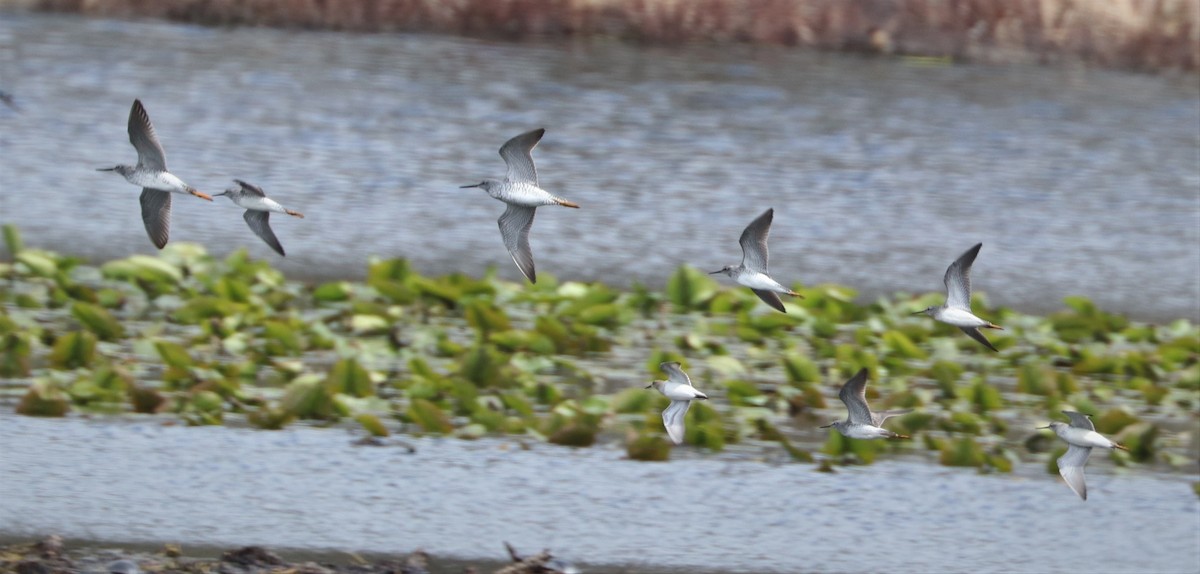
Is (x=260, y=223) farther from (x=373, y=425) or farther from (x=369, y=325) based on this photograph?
(x=369, y=325)

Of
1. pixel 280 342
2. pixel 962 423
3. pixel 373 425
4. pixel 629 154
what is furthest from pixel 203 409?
pixel 629 154

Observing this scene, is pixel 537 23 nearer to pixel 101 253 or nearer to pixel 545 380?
pixel 101 253

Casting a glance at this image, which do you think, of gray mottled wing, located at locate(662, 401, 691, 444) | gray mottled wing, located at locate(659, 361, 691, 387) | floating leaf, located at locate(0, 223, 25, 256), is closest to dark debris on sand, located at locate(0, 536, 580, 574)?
gray mottled wing, located at locate(662, 401, 691, 444)

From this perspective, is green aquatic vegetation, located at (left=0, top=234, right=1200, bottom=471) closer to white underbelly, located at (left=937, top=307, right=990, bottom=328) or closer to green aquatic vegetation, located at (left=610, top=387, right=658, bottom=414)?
green aquatic vegetation, located at (left=610, top=387, right=658, bottom=414)

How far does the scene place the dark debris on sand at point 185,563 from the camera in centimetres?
491

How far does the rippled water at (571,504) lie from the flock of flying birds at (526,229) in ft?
3.20

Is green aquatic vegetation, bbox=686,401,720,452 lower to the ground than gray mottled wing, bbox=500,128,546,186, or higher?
lower

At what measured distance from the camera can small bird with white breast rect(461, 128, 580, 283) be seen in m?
4.33

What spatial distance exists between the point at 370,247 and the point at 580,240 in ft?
4.08

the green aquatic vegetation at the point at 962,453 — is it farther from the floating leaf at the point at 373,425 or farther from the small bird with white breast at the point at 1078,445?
the floating leaf at the point at 373,425

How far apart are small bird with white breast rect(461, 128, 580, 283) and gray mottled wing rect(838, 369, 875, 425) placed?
0.93m

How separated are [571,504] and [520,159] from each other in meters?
1.83

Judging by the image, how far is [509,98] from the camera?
542 inches

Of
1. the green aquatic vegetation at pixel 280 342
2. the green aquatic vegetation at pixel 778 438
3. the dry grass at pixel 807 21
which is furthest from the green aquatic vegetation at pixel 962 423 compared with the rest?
the dry grass at pixel 807 21
